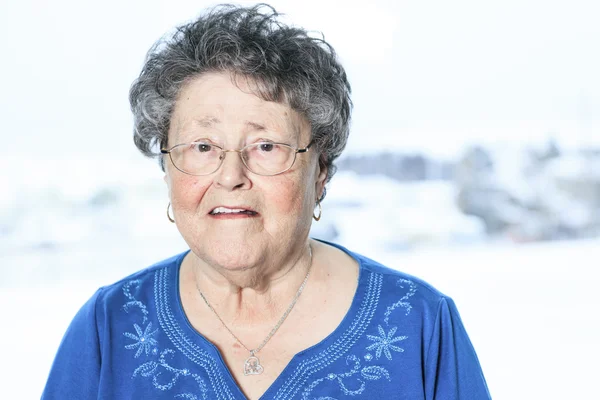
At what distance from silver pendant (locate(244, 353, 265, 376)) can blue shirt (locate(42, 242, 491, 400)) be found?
0.15 feet

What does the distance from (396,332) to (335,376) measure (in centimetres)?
16

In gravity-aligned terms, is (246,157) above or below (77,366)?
above

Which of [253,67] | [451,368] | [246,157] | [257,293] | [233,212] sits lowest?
[451,368]

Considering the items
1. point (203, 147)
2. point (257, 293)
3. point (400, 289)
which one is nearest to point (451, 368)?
point (400, 289)

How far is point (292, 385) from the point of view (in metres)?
1.33

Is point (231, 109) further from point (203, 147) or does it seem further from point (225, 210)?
point (225, 210)

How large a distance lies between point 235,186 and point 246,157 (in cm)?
7

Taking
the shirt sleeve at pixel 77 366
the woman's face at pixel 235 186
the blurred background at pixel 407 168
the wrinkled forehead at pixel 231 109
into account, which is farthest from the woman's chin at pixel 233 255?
the blurred background at pixel 407 168

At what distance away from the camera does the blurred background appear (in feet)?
10.8

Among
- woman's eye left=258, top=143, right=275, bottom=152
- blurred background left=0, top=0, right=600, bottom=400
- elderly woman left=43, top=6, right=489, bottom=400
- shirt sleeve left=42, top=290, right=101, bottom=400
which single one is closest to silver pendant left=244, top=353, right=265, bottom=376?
elderly woman left=43, top=6, right=489, bottom=400

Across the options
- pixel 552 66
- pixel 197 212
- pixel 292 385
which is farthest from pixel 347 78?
pixel 552 66

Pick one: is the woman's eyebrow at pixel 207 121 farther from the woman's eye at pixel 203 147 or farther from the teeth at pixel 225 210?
the teeth at pixel 225 210

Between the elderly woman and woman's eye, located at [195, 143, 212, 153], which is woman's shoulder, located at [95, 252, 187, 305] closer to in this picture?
the elderly woman

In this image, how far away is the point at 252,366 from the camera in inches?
54.2
